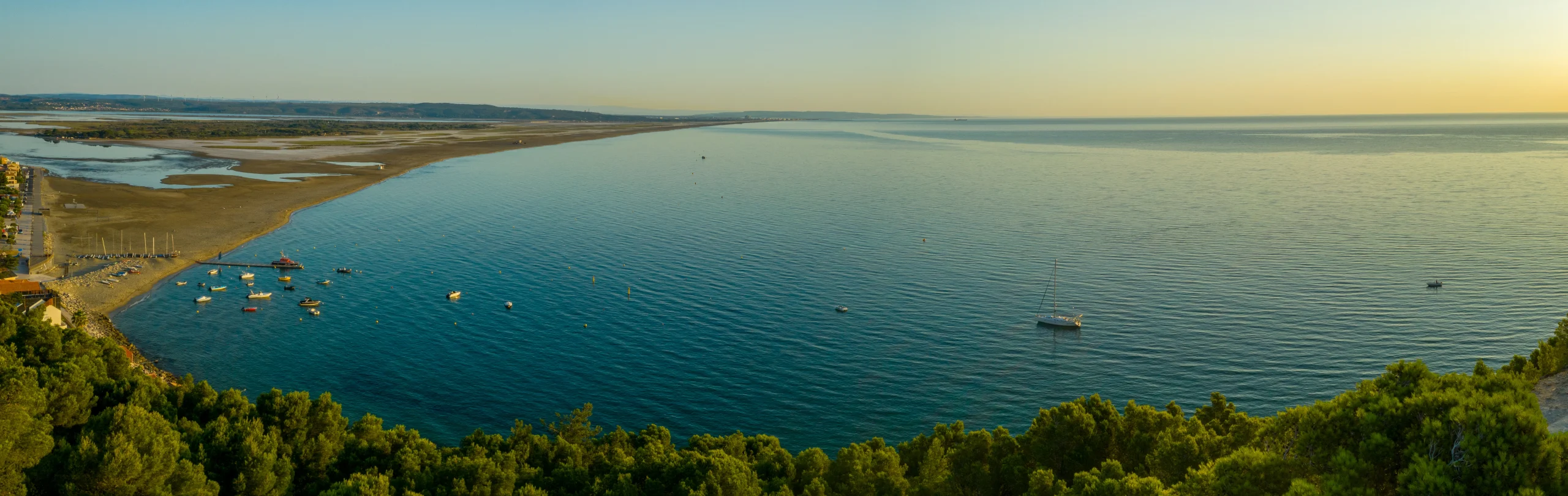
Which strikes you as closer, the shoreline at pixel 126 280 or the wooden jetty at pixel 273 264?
the shoreline at pixel 126 280

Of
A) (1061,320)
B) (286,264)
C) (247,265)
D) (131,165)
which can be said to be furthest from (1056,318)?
(131,165)

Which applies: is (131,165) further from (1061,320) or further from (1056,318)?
(1061,320)

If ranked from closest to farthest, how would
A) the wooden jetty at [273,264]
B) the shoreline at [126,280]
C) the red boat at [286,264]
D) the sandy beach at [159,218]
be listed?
the shoreline at [126,280] < the sandy beach at [159,218] < the red boat at [286,264] < the wooden jetty at [273,264]

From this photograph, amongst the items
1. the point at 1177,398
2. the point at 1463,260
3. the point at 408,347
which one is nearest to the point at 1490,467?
the point at 1177,398

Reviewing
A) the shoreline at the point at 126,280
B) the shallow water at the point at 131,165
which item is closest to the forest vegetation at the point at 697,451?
the shoreline at the point at 126,280

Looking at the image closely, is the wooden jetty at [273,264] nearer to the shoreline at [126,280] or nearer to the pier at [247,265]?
the pier at [247,265]

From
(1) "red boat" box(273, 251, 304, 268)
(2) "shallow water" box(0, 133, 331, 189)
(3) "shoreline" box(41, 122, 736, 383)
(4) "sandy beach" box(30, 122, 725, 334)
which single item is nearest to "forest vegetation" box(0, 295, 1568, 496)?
(3) "shoreline" box(41, 122, 736, 383)
